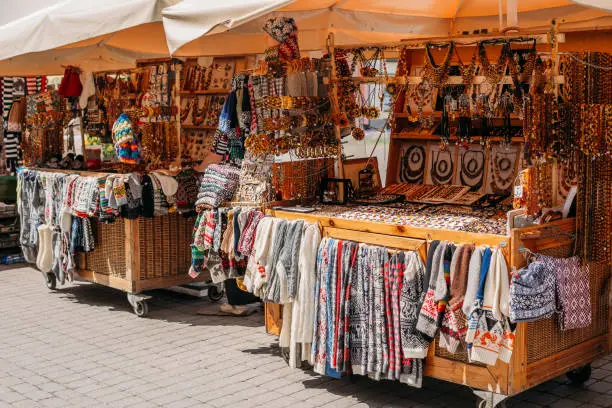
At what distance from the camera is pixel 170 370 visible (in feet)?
19.1

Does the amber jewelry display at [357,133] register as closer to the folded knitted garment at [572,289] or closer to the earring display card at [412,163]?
the earring display card at [412,163]

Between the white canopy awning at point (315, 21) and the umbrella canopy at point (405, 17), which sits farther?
the umbrella canopy at point (405, 17)

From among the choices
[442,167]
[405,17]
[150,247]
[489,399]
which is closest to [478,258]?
[489,399]

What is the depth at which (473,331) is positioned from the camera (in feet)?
14.5

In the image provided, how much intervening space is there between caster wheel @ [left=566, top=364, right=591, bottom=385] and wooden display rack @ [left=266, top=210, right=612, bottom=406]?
0.42 ft

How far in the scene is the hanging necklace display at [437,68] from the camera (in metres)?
5.69

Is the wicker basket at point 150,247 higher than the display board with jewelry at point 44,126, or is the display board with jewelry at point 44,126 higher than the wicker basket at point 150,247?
the display board with jewelry at point 44,126

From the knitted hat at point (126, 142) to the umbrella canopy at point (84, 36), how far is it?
79 centimetres

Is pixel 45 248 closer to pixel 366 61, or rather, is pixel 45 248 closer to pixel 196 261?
pixel 196 261

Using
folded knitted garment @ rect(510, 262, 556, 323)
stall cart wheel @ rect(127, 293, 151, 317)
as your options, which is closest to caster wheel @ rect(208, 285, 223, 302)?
stall cart wheel @ rect(127, 293, 151, 317)

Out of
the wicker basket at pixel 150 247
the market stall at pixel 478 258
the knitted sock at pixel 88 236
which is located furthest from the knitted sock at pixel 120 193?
the market stall at pixel 478 258

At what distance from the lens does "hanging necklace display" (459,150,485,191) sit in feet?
21.6

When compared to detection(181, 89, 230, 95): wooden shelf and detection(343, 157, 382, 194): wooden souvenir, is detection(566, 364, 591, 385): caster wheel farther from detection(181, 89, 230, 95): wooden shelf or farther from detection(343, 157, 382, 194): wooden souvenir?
detection(181, 89, 230, 95): wooden shelf

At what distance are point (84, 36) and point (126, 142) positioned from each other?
989mm
